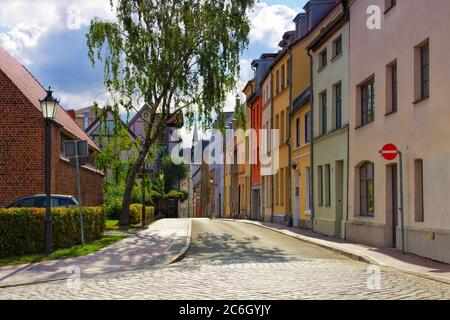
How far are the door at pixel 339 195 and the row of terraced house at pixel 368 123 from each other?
0.13 feet

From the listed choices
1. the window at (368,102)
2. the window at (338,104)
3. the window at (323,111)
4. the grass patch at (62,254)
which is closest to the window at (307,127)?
the window at (323,111)

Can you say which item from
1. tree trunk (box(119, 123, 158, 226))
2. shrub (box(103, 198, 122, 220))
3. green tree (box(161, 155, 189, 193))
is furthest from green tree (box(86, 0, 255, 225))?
green tree (box(161, 155, 189, 193))

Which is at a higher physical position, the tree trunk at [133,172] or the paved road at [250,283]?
the tree trunk at [133,172]

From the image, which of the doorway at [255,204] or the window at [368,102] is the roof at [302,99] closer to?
the window at [368,102]

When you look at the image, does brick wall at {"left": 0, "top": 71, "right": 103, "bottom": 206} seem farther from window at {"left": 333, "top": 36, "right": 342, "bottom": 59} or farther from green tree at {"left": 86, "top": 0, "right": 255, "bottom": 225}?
window at {"left": 333, "top": 36, "right": 342, "bottom": 59}

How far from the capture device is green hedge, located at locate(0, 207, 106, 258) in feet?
49.0

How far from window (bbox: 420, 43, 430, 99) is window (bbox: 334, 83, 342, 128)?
7.79 metres

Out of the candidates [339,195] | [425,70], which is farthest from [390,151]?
[339,195]

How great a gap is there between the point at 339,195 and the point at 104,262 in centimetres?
1193

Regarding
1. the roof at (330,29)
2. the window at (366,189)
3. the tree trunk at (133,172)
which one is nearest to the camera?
the window at (366,189)

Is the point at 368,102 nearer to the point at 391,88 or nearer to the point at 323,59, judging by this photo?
the point at 391,88

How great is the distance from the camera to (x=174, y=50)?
1008 inches

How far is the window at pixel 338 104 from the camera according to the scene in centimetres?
2405
